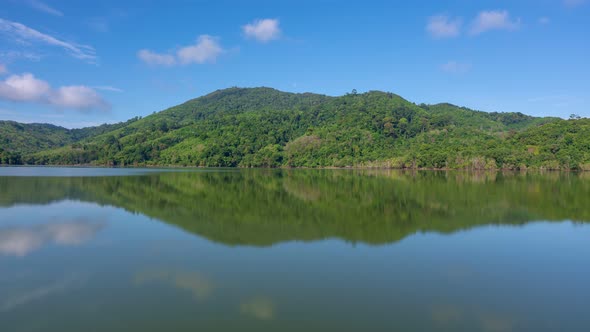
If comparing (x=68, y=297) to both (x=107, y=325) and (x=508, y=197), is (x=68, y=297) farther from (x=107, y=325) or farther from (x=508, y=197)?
(x=508, y=197)

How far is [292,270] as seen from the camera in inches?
449

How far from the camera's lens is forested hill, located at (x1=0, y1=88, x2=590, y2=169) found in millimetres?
93938

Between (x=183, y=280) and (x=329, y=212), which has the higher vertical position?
(x=329, y=212)

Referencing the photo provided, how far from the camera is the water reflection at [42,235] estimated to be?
45.4ft

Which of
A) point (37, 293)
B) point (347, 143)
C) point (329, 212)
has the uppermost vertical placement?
point (347, 143)

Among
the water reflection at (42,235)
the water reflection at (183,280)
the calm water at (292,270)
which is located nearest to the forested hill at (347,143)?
the calm water at (292,270)

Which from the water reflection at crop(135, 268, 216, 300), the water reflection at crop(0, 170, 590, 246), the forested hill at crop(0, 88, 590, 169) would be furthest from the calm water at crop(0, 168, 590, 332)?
the forested hill at crop(0, 88, 590, 169)

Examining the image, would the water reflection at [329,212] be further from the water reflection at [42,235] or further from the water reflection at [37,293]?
the water reflection at [37,293]

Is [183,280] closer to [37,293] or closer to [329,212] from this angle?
[37,293]

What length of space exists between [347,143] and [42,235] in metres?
113

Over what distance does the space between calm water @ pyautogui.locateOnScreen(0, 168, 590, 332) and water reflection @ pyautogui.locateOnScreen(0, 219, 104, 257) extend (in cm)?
7

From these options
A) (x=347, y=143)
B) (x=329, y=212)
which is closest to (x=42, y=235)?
(x=329, y=212)

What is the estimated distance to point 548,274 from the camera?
37.8 feet

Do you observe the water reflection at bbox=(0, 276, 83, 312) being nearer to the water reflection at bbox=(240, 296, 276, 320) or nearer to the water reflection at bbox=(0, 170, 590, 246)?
the water reflection at bbox=(240, 296, 276, 320)
